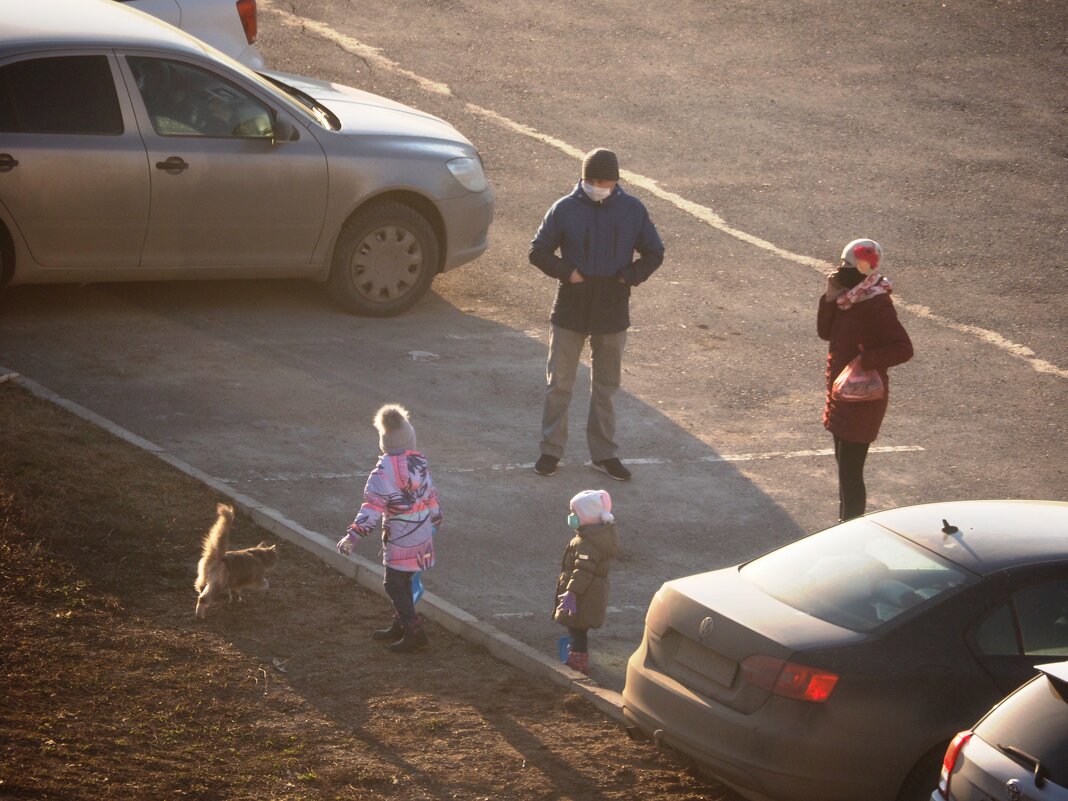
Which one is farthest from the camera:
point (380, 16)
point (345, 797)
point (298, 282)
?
point (380, 16)

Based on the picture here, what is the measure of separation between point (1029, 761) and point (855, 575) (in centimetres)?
174

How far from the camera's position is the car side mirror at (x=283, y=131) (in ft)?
39.9

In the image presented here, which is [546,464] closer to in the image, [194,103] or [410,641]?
[410,641]

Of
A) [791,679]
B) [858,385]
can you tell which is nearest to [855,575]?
[791,679]

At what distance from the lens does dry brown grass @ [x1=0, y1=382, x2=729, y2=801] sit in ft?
21.1

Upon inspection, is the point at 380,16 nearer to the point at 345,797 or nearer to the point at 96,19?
the point at 96,19

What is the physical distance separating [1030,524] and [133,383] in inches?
258

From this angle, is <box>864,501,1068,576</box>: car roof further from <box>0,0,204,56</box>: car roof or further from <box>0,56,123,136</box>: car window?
<box>0,0,204,56</box>: car roof

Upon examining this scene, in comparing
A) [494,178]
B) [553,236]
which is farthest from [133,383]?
[494,178]

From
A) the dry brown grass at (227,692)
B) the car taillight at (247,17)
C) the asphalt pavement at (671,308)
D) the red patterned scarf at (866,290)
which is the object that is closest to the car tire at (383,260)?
the asphalt pavement at (671,308)

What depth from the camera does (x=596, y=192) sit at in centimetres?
1022

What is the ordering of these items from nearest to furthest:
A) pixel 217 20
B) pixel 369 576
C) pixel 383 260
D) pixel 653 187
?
pixel 369 576, pixel 383 260, pixel 217 20, pixel 653 187

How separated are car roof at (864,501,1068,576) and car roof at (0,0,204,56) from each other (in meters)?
7.31

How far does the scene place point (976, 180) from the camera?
17.2 m
